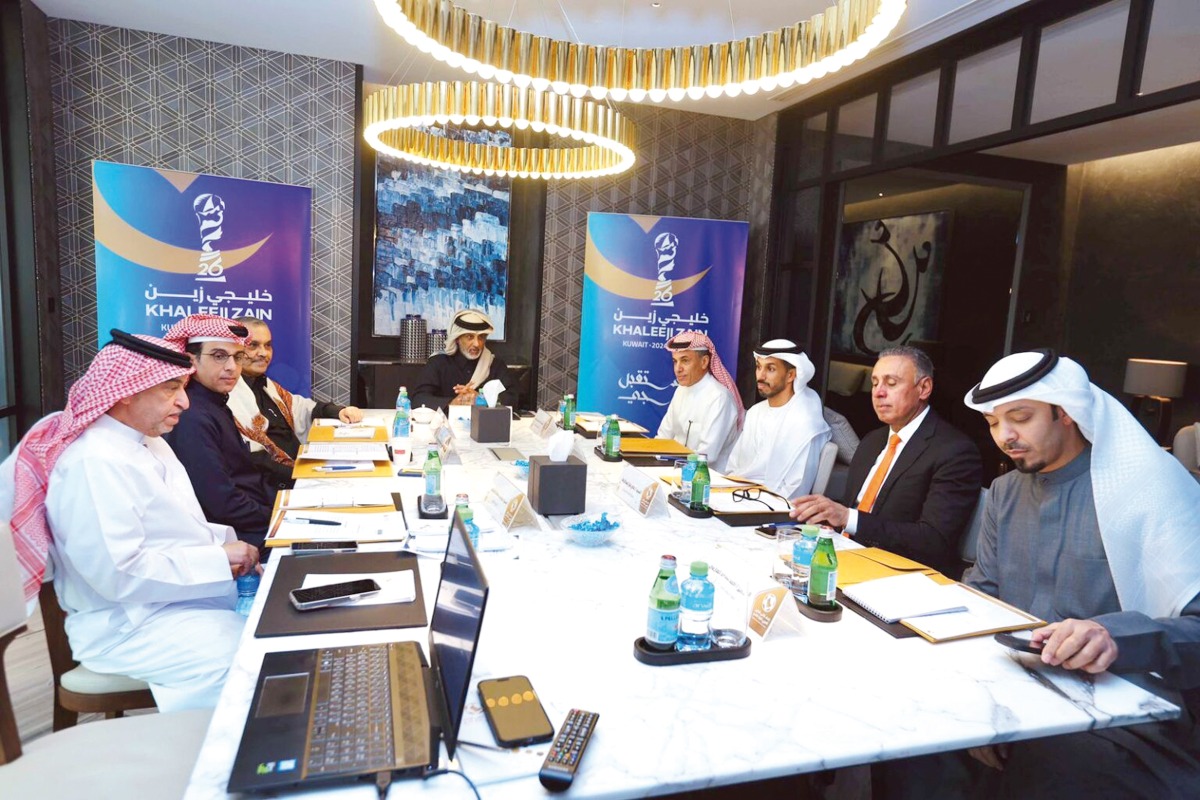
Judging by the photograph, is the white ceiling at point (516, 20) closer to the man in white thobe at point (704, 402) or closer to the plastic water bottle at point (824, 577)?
the man in white thobe at point (704, 402)

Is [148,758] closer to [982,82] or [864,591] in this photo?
[864,591]

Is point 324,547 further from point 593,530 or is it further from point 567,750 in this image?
point 567,750

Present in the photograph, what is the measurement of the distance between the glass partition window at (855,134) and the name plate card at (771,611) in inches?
170

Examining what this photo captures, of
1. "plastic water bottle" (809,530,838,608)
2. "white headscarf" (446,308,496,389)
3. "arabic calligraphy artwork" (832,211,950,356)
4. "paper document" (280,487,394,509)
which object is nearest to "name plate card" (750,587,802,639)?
"plastic water bottle" (809,530,838,608)

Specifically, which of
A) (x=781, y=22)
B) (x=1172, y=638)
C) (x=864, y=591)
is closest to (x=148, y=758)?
(x=864, y=591)

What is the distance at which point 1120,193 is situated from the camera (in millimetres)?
6414

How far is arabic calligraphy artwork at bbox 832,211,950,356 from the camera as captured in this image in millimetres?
6598

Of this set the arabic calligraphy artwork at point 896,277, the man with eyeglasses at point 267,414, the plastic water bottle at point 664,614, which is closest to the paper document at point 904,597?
the plastic water bottle at point 664,614

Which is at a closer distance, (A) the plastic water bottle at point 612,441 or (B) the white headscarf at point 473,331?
(A) the plastic water bottle at point 612,441

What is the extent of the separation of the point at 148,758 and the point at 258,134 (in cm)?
468

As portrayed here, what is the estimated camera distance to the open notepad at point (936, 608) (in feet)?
5.04

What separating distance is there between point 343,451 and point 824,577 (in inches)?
82.8

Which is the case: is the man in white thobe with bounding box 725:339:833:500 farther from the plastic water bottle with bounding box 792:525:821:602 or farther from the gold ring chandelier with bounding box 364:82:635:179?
the plastic water bottle with bounding box 792:525:821:602

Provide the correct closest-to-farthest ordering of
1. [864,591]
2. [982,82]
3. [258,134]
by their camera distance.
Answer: [864,591], [982,82], [258,134]
